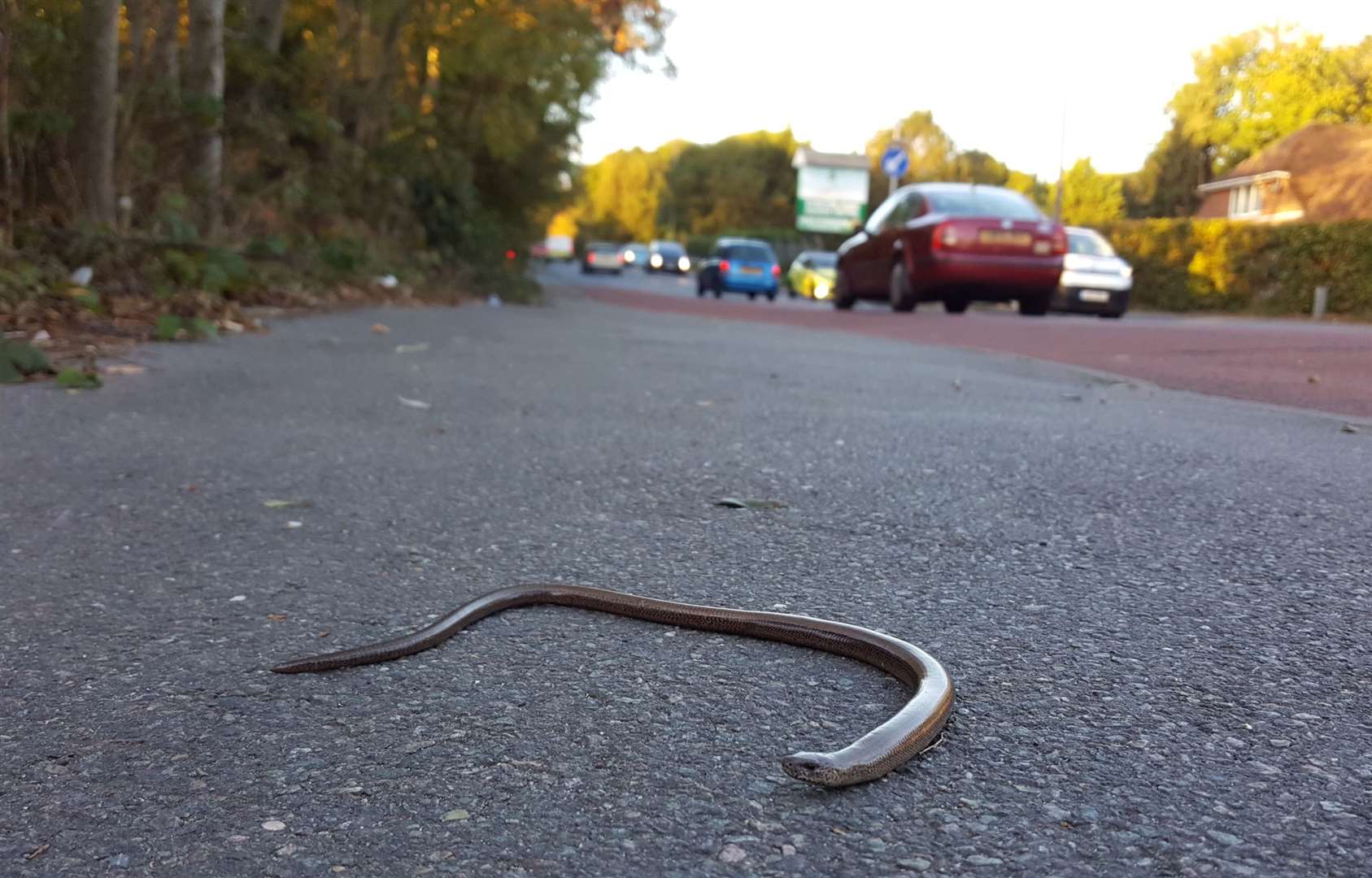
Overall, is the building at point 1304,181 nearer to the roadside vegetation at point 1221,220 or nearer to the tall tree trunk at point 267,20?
the roadside vegetation at point 1221,220

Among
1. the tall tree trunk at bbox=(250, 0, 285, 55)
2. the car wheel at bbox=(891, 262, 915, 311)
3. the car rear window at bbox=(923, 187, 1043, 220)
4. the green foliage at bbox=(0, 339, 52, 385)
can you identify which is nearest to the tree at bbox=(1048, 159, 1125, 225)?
the car wheel at bbox=(891, 262, 915, 311)

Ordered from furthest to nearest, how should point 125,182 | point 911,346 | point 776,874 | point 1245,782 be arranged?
point 911,346 → point 125,182 → point 1245,782 → point 776,874

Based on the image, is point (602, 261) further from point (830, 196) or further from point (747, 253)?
point (747, 253)

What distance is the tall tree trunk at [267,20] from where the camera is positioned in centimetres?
1519

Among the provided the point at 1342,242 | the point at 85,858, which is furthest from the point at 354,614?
the point at 1342,242

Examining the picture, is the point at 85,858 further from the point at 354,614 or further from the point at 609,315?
the point at 609,315

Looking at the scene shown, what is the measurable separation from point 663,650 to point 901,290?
15582 mm

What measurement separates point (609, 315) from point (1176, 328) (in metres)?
8.03

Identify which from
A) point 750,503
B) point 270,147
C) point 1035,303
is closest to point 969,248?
point 1035,303

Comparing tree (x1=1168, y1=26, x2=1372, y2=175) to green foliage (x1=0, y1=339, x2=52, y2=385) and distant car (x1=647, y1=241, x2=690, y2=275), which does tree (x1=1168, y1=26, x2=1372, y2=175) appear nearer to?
green foliage (x1=0, y1=339, x2=52, y2=385)

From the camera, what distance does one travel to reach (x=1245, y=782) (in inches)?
72.2

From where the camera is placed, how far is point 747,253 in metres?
33.9

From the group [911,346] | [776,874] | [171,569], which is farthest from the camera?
[911,346]

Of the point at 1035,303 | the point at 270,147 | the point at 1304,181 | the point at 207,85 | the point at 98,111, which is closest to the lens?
the point at 98,111
